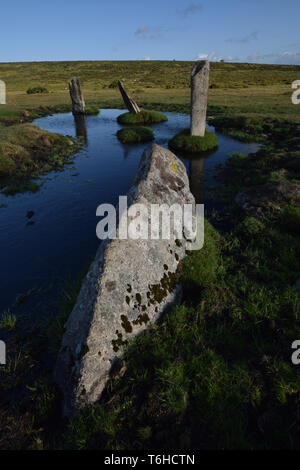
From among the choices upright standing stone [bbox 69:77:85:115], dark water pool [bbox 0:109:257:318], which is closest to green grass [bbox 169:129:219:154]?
dark water pool [bbox 0:109:257:318]

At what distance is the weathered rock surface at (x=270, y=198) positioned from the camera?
9297mm

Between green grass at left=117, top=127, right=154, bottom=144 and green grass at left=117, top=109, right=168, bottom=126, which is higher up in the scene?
green grass at left=117, top=109, right=168, bottom=126

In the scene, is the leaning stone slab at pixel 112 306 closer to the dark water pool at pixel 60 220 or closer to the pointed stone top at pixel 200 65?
the dark water pool at pixel 60 220

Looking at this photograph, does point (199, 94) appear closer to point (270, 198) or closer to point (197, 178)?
point (197, 178)

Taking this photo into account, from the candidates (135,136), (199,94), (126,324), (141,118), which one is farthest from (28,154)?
(126,324)

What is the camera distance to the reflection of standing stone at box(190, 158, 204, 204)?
11.9 metres

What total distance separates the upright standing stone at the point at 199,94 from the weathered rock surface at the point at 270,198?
32.2ft

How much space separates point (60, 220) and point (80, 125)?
23.5m

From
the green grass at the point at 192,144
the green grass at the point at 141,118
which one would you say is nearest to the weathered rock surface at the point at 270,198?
the green grass at the point at 192,144

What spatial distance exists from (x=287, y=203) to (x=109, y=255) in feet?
25.5

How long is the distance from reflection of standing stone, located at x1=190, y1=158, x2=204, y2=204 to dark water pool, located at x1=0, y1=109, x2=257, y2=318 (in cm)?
5

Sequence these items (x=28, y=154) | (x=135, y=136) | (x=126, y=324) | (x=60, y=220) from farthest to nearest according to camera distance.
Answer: (x=135, y=136) → (x=28, y=154) → (x=60, y=220) → (x=126, y=324)

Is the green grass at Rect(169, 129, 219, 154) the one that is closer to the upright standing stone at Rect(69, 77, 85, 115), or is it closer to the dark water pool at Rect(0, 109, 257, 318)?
the dark water pool at Rect(0, 109, 257, 318)

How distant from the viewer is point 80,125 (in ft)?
96.4
